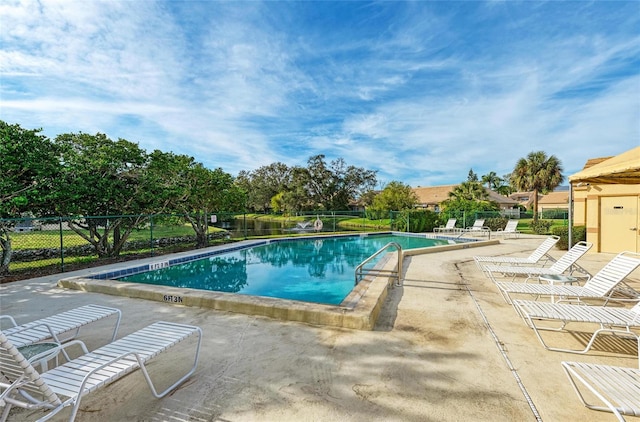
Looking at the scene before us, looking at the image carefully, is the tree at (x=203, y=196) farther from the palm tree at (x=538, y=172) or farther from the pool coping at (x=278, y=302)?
the palm tree at (x=538, y=172)

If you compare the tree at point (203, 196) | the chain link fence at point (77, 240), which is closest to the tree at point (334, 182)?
the tree at point (203, 196)

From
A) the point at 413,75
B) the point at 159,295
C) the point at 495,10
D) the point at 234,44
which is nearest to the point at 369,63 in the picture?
the point at 413,75

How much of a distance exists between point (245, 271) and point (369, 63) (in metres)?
11.9

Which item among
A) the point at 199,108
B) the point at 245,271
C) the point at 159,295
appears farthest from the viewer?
the point at 199,108

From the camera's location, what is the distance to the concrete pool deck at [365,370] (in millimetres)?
2090

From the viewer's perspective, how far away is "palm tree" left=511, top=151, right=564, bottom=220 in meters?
26.3

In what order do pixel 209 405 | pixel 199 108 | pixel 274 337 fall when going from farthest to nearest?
pixel 199 108 → pixel 274 337 → pixel 209 405

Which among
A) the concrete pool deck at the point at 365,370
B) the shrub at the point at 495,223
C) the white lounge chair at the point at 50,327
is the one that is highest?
the shrub at the point at 495,223

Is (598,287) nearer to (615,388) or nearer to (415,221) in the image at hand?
(615,388)

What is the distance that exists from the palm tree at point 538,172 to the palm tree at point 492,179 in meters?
28.2

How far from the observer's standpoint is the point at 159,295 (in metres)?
4.68

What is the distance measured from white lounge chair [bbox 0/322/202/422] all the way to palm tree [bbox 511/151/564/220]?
30.6 m

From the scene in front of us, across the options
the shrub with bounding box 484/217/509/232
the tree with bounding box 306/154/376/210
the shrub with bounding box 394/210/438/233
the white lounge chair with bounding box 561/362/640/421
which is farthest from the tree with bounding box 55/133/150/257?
the tree with bounding box 306/154/376/210

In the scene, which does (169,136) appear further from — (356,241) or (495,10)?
(495,10)
